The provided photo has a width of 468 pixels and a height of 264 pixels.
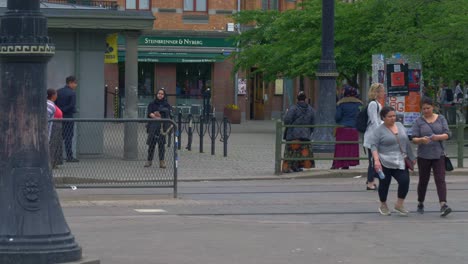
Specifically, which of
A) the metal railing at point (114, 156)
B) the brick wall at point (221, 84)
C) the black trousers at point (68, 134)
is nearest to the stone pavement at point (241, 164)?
the metal railing at point (114, 156)

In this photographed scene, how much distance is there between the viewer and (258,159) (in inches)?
966

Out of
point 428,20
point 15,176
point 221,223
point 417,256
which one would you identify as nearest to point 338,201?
point 221,223

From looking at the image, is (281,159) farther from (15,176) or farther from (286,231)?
(15,176)

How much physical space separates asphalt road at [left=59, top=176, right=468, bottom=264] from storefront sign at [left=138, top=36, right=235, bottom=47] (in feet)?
97.4

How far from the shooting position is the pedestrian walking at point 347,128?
19.1m

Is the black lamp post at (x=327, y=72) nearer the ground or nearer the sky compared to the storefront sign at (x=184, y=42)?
nearer the ground

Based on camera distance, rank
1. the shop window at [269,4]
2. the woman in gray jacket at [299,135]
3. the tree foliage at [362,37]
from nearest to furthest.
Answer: the woman in gray jacket at [299,135]
the tree foliage at [362,37]
the shop window at [269,4]

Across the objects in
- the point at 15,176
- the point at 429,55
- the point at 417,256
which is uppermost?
the point at 429,55

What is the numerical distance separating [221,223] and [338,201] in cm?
319

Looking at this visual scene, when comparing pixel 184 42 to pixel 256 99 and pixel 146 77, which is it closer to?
pixel 146 77

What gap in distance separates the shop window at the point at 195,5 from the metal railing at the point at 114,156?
105 ft

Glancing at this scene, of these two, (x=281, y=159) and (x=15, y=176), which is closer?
(x=15, y=176)

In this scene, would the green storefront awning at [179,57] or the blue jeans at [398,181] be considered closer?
the blue jeans at [398,181]

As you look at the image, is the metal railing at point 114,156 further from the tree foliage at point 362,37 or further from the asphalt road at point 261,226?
the tree foliage at point 362,37
